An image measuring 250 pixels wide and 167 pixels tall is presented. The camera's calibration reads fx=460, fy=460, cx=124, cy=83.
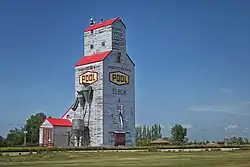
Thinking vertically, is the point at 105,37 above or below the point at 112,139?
above

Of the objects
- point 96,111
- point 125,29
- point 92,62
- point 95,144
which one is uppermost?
point 125,29

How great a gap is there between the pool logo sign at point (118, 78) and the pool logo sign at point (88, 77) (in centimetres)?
348

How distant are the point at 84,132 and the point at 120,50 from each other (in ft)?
65.3

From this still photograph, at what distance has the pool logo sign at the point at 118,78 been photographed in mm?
99875

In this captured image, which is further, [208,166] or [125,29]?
[125,29]

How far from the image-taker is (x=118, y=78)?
332ft

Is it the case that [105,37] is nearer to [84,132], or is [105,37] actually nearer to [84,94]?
[84,94]

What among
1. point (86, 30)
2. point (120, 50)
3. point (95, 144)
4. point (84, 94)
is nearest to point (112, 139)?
point (95, 144)

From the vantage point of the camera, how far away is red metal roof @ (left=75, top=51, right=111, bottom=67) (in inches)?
3932

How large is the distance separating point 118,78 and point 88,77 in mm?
6655

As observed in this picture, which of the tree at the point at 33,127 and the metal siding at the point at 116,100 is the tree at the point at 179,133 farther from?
the metal siding at the point at 116,100

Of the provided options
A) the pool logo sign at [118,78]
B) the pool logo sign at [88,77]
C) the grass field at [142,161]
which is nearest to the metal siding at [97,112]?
the pool logo sign at [88,77]

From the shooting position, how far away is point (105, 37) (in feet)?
336

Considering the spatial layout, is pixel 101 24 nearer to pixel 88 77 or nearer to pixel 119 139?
pixel 88 77
